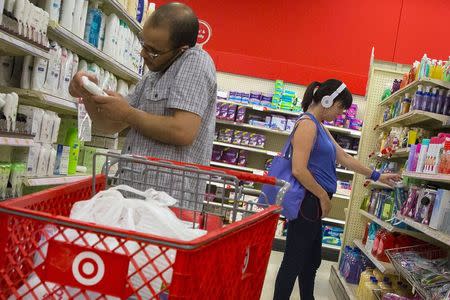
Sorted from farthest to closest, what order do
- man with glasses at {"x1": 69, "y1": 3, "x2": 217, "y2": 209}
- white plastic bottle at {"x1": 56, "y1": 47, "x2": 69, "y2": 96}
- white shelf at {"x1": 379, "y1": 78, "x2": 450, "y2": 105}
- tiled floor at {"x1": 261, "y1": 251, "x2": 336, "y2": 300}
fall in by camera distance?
1. tiled floor at {"x1": 261, "y1": 251, "x2": 336, "y2": 300}
2. white shelf at {"x1": 379, "y1": 78, "x2": 450, "y2": 105}
3. white plastic bottle at {"x1": 56, "y1": 47, "x2": 69, "y2": 96}
4. man with glasses at {"x1": 69, "y1": 3, "x2": 217, "y2": 209}

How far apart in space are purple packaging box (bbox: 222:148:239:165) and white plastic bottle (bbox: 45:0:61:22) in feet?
16.4

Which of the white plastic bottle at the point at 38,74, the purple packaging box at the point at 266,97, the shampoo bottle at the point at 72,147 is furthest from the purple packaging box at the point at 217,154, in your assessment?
the white plastic bottle at the point at 38,74

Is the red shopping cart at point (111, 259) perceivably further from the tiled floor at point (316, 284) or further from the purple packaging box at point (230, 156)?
the purple packaging box at point (230, 156)

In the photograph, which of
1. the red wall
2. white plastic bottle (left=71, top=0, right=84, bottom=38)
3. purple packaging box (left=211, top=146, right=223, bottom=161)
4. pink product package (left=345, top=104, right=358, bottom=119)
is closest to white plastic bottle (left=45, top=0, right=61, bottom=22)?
white plastic bottle (left=71, top=0, right=84, bottom=38)

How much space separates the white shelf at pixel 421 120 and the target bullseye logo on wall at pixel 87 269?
3223mm

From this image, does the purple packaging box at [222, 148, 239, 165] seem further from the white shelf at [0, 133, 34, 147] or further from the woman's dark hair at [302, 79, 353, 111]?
the white shelf at [0, 133, 34, 147]

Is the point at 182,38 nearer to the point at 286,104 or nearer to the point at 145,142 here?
the point at 145,142

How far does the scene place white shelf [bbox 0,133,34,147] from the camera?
2.51m

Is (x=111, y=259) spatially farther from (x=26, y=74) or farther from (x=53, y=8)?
(x=53, y=8)

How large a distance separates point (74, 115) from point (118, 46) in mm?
640

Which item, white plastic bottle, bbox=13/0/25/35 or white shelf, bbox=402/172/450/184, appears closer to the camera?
white plastic bottle, bbox=13/0/25/35

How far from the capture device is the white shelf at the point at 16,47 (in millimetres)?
2387

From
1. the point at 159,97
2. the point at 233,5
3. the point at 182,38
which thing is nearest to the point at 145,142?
the point at 159,97

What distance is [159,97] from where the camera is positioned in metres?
1.82
